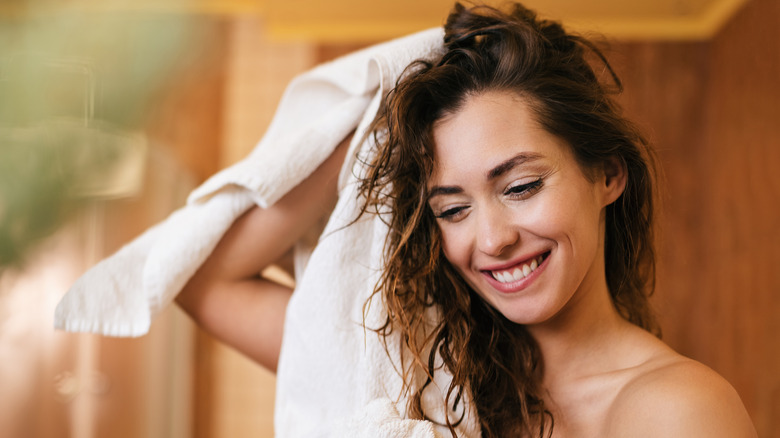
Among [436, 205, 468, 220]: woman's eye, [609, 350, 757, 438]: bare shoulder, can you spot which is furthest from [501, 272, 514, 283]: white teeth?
[609, 350, 757, 438]: bare shoulder

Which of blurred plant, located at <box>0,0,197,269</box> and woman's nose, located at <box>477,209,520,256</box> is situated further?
woman's nose, located at <box>477,209,520,256</box>

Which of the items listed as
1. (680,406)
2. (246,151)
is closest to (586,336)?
(680,406)

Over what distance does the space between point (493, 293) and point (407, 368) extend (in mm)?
159

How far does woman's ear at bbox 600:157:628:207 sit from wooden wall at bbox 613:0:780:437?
150 centimetres

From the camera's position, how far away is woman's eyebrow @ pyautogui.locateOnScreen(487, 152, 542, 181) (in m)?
0.92

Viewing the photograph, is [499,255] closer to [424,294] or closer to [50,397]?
[424,294]

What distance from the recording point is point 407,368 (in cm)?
99

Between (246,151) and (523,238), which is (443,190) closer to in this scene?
(523,238)

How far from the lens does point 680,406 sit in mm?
894

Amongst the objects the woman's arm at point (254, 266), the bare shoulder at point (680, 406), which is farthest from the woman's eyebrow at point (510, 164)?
the bare shoulder at point (680, 406)

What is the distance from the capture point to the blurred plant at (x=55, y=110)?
0.59 metres

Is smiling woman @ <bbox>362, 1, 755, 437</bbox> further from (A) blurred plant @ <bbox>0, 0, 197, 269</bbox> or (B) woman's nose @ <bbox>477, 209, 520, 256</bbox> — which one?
(A) blurred plant @ <bbox>0, 0, 197, 269</bbox>

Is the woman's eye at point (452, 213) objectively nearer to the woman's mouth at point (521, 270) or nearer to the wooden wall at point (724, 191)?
the woman's mouth at point (521, 270)

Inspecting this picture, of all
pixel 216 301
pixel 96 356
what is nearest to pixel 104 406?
pixel 96 356
